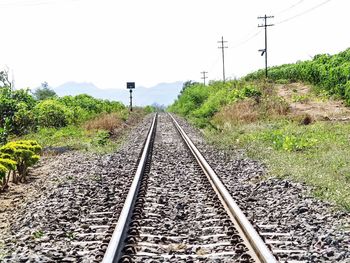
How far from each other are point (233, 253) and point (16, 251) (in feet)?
8.22

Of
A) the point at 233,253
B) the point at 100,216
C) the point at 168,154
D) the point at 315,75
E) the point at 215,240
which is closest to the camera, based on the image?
the point at 233,253

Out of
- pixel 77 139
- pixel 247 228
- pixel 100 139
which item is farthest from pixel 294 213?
pixel 77 139

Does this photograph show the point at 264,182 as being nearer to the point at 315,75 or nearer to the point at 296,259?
the point at 296,259

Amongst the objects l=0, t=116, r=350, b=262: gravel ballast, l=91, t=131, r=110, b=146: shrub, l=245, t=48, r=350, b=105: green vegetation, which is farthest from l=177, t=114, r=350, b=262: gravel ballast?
l=245, t=48, r=350, b=105: green vegetation

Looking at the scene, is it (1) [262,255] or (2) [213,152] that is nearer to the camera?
(1) [262,255]

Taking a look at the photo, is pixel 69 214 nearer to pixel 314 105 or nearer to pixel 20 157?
pixel 20 157

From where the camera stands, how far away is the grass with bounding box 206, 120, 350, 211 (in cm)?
848

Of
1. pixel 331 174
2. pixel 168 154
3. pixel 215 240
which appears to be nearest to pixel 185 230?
pixel 215 240

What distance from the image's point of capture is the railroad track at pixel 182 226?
522 centimetres

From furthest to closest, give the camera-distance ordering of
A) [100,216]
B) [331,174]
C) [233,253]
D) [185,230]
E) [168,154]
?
[168,154] → [331,174] → [100,216] → [185,230] → [233,253]

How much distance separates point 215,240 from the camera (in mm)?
5809

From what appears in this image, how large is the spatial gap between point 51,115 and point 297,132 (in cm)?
1340

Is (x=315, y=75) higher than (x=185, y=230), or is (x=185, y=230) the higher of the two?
(x=315, y=75)

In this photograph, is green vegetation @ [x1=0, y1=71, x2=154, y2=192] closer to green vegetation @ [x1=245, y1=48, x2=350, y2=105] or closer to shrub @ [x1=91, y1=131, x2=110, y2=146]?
shrub @ [x1=91, y1=131, x2=110, y2=146]
